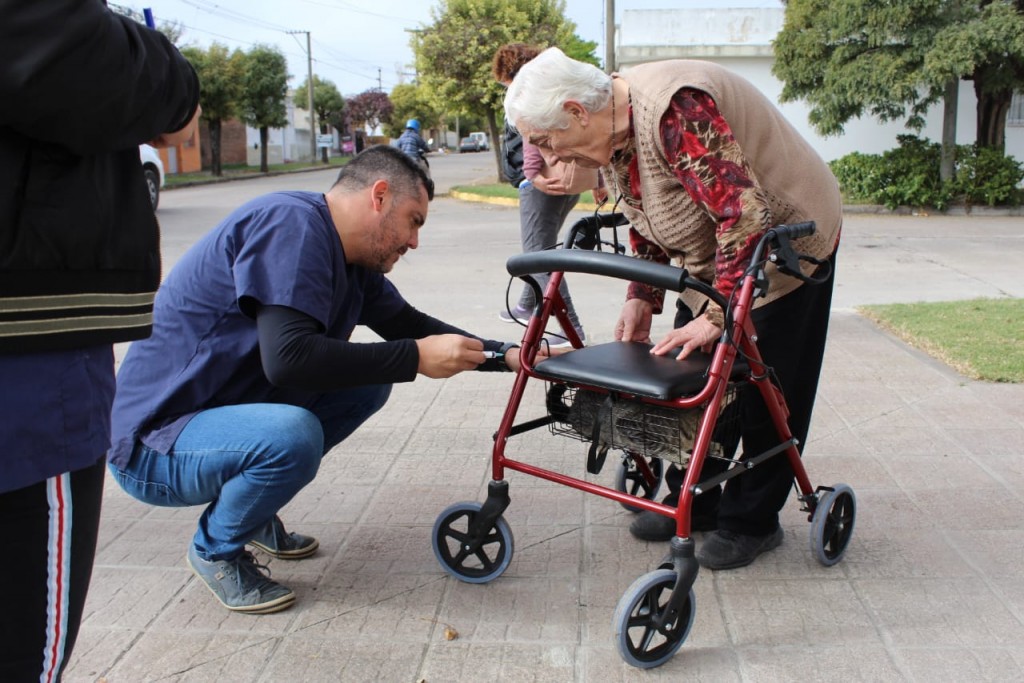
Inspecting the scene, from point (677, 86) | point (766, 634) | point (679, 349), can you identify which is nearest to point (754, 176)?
point (677, 86)

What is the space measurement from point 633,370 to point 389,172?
0.93m

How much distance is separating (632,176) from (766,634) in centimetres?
138

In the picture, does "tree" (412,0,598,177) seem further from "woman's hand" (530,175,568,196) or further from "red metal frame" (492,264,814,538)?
"red metal frame" (492,264,814,538)

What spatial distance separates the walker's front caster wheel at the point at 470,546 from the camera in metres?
3.02

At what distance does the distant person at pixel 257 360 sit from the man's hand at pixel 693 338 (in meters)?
0.54

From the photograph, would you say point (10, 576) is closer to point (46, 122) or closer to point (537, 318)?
point (46, 122)

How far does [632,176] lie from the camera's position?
287 centimetres

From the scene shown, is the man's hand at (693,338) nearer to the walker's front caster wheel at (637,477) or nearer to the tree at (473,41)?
the walker's front caster wheel at (637,477)

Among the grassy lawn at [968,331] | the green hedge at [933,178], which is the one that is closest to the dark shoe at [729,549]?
the grassy lawn at [968,331]

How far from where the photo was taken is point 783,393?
311 cm

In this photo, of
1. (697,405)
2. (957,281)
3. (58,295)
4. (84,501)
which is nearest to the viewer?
(58,295)

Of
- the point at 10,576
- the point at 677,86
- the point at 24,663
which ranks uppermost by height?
the point at 677,86

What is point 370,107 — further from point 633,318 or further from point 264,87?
point 633,318

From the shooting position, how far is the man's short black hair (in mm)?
2809
